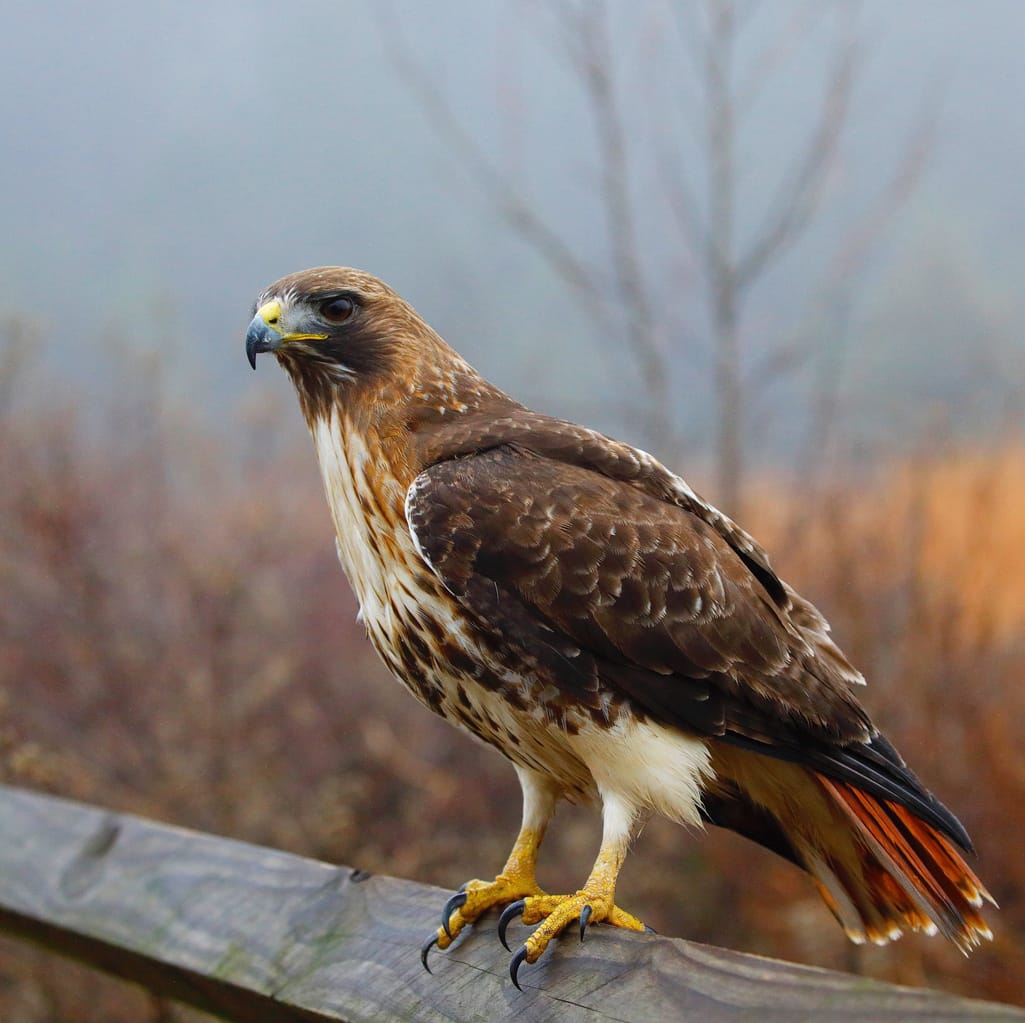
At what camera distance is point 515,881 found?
2057 mm

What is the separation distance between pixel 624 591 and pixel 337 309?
0.75m

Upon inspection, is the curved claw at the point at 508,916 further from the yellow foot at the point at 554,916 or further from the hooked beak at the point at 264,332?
the hooked beak at the point at 264,332

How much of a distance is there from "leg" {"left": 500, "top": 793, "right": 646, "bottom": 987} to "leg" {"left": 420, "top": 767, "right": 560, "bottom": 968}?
84mm

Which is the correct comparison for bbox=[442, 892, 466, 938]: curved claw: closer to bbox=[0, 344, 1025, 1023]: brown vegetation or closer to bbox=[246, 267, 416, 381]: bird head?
bbox=[246, 267, 416, 381]: bird head

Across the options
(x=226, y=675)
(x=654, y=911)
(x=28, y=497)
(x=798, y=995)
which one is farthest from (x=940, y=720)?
(x=28, y=497)

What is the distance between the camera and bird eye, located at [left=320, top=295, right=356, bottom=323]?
2.20m

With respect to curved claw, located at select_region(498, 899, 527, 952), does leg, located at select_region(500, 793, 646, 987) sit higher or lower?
higher

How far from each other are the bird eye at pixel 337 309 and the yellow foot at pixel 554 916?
105cm

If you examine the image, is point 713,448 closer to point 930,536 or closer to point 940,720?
point 930,536

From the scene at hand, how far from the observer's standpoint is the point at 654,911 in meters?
4.75

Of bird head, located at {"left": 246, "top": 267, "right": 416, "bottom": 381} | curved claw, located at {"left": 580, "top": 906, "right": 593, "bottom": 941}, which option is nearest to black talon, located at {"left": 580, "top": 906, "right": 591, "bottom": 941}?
curved claw, located at {"left": 580, "top": 906, "right": 593, "bottom": 941}

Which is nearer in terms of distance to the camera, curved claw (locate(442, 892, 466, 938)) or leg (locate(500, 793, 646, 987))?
leg (locate(500, 793, 646, 987))

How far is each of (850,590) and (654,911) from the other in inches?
58.6

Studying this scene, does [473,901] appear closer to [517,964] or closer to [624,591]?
[517,964]
